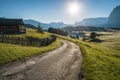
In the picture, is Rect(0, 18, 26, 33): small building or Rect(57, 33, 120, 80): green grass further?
Rect(0, 18, 26, 33): small building

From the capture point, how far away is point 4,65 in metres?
17.3

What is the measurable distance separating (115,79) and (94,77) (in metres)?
2.28

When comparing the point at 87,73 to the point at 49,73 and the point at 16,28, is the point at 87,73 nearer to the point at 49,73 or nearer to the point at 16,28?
the point at 49,73

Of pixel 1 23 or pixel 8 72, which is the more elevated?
pixel 1 23

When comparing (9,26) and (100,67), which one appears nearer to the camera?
(100,67)

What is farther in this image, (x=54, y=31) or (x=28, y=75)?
(x=54, y=31)

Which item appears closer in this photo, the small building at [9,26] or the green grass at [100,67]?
the green grass at [100,67]

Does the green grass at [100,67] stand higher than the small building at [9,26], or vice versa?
the small building at [9,26]

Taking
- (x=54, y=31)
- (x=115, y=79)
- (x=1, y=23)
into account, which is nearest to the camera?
(x=115, y=79)

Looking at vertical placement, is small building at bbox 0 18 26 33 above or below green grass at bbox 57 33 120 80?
above

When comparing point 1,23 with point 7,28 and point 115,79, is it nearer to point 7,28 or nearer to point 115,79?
point 7,28

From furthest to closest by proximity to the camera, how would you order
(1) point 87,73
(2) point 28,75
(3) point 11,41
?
(3) point 11,41 → (1) point 87,73 → (2) point 28,75

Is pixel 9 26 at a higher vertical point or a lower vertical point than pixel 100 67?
higher

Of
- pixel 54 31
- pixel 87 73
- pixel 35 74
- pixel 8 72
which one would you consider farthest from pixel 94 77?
pixel 54 31
